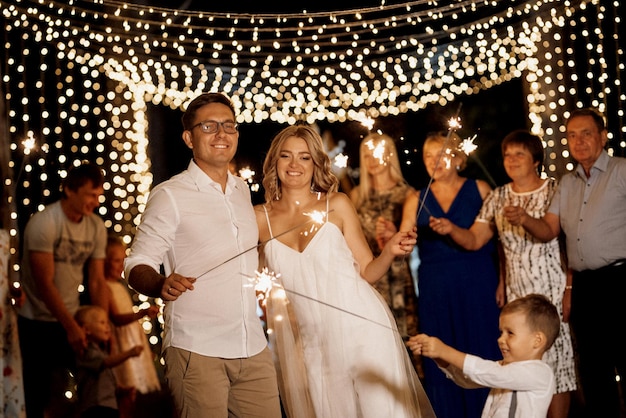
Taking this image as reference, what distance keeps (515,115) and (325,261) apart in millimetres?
3459

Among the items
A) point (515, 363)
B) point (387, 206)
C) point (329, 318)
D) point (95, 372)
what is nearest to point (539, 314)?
point (515, 363)

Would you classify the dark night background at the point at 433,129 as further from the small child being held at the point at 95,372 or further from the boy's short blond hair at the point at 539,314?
the boy's short blond hair at the point at 539,314

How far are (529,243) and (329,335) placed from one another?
1.70 meters

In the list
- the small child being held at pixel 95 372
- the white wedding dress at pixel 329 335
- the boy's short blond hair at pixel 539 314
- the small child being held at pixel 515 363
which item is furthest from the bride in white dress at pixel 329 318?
the small child being held at pixel 95 372

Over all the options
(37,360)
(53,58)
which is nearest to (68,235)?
(37,360)

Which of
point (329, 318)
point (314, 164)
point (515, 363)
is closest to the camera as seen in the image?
point (515, 363)

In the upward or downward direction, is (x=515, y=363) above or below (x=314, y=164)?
below

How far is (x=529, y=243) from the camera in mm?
4840

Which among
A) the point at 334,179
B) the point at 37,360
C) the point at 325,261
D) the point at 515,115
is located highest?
the point at 515,115

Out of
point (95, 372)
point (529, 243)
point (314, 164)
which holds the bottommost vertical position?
point (95, 372)

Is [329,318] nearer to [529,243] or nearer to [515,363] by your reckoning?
[515,363]

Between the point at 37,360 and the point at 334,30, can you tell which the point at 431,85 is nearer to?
the point at 334,30

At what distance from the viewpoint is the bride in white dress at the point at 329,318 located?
3.59m

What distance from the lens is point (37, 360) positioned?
4.66 metres
